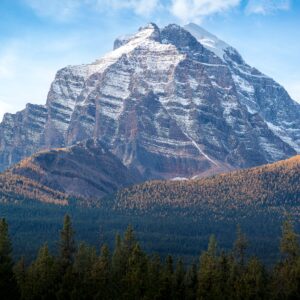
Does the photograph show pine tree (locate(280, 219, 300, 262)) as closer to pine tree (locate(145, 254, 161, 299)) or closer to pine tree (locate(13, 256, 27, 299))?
pine tree (locate(145, 254, 161, 299))

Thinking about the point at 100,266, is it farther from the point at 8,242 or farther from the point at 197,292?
the point at 8,242

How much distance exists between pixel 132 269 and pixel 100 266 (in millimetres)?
10005

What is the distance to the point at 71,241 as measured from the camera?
151500 mm

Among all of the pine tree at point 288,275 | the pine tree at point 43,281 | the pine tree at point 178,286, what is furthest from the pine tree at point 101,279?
the pine tree at point 288,275

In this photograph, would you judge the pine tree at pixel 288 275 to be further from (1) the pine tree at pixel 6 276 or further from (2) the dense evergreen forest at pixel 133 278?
(1) the pine tree at pixel 6 276

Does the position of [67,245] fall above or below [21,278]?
above

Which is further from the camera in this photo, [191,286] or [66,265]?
[191,286]

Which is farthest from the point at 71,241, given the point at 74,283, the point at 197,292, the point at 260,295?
the point at 260,295

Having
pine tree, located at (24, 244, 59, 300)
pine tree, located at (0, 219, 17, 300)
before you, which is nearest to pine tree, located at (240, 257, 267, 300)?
pine tree, located at (24, 244, 59, 300)

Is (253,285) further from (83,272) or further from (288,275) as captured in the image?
(83,272)

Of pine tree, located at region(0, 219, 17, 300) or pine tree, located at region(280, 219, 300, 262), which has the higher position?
pine tree, located at region(280, 219, 300, 262)

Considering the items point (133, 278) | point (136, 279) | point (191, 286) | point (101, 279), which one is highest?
point (133, 278)

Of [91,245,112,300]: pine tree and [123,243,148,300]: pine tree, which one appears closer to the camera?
[123,243,148,300]: pine tree

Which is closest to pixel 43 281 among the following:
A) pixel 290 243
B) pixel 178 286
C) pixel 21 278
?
pixel 21 278
